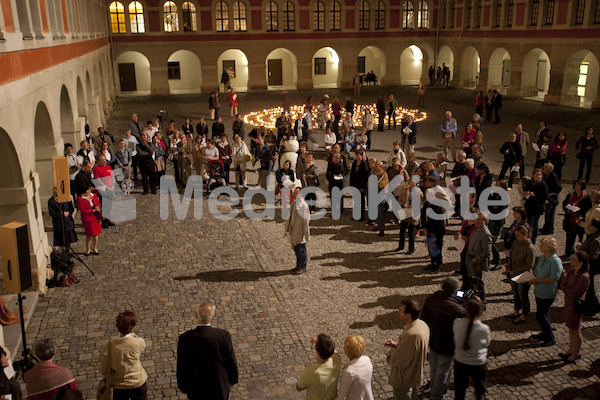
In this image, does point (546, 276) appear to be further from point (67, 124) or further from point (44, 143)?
point (67, 124)

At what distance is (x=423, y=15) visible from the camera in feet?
141

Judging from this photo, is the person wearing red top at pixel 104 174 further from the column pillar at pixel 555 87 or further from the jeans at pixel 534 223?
the column pillar at pixel 555 87

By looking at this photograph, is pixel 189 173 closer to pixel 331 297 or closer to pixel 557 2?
pixel 331 297

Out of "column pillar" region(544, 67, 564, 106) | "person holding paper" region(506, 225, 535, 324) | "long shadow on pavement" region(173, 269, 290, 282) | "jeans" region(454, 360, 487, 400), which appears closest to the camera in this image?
"jeans" region(454, 360, 487, 400)

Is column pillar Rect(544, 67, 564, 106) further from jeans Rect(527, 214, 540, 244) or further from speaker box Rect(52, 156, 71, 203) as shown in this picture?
speaker box Rect(52, 156, 71, 203)

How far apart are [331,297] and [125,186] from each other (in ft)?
29.0

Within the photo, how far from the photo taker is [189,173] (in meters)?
17.5

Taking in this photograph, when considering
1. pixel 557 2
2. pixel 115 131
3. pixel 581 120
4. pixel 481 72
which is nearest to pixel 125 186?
pixel 115 131

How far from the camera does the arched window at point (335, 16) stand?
4100 centimetres

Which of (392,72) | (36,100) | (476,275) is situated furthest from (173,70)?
(476,275)

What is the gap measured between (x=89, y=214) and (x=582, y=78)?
30951 mm

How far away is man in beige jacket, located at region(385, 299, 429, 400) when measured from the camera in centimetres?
613

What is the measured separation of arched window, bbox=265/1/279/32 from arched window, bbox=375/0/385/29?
7717mm

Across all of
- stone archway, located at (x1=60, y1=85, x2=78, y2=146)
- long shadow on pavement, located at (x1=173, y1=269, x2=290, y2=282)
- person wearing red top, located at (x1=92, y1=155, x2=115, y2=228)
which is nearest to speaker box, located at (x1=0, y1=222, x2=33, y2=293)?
long shadow on pavement, located at (x1=173, y1=269, x2=290, y2=282)
